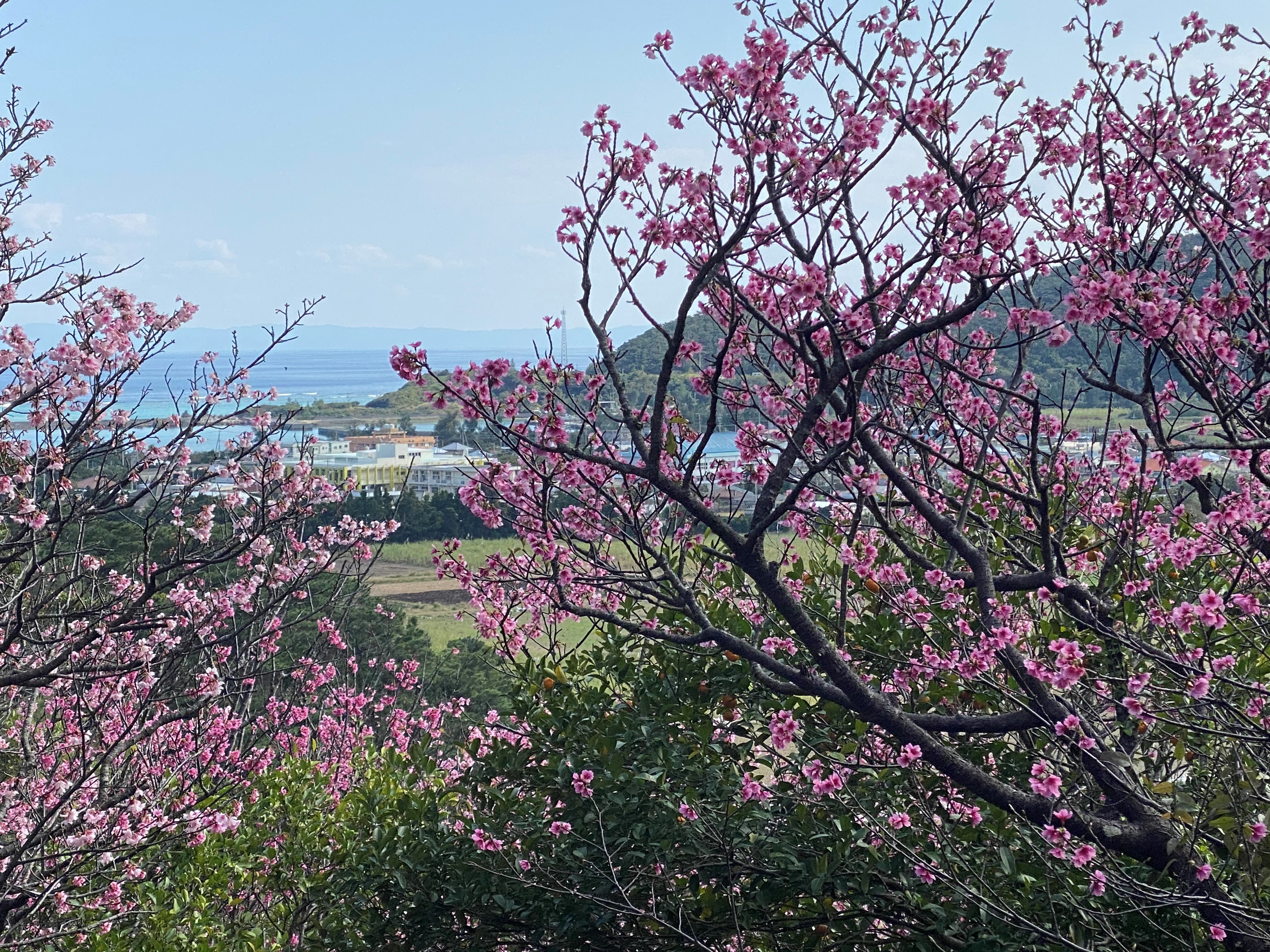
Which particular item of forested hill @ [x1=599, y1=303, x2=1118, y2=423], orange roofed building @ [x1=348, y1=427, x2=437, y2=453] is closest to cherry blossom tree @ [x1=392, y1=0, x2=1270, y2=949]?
forested hill @ [x1=599, y1=303, x2=1118, y2=423]

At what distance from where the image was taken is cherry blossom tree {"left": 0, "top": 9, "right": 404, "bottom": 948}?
4270mm

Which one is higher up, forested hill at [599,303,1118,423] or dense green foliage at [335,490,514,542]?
forested hill at [599,303,1118,423]

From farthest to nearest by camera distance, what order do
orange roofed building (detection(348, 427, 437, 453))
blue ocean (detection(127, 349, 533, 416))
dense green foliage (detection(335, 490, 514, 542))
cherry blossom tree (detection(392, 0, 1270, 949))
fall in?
orange roofed building (detection(348, 427, 437, 453)) → dense green foliage (detection(335, 490, 514, 542)) → blue ocean (detection(127, 349, 533, 416)) → cherry blossom tree (detection(392, 0, 1270, 949))

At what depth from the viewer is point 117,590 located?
6.43m

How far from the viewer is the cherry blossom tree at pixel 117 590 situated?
168 inches

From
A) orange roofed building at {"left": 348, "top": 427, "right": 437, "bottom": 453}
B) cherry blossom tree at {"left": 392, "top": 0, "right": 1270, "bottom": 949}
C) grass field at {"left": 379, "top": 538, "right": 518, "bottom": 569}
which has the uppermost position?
cherry blossom tree at {"left": 392, "top": 0, "right": 1270, "bottom": 949}

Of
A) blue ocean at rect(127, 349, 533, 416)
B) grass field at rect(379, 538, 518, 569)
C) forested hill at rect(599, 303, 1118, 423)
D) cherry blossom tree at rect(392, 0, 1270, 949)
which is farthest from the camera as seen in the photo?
grass field at rect(379, 538, 518, 569)

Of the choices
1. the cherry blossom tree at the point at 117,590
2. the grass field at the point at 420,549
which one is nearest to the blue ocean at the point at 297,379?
the cherry blossom tree at the point at 117,590

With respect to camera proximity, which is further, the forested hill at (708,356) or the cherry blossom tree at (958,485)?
the forested hill at (708,356)

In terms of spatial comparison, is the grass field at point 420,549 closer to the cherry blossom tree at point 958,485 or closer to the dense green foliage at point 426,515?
the dense green foliage at point 426,515

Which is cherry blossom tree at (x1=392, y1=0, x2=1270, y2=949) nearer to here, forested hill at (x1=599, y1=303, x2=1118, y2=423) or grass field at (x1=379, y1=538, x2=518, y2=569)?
forested hill at (x1=599, y1=303, x2=1118, y2=423)

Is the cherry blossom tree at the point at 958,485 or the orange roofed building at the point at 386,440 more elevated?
the cherry blossom tree at the point at 958,485

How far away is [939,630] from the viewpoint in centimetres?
441

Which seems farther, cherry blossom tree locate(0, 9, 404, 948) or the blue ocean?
the blue ocean
